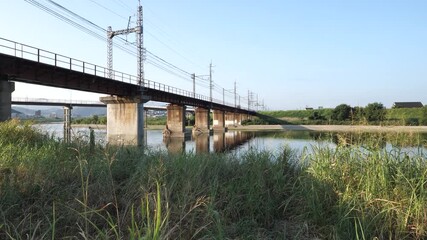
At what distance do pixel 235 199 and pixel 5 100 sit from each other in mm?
27989

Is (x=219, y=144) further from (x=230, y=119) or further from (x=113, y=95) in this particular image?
(x=230, y=119)

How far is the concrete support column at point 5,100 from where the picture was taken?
26.0 meters

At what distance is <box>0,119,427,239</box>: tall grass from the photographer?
4.16m

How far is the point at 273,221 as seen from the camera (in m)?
5.09

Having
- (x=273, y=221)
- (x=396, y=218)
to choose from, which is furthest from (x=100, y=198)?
(x=396, y=218)

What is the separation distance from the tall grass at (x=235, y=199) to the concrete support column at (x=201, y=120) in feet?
271

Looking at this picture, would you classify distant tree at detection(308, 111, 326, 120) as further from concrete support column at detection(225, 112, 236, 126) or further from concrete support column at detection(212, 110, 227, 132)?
concrete support column at detection(212, 110, 227, 132)

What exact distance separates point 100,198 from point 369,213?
421 cm

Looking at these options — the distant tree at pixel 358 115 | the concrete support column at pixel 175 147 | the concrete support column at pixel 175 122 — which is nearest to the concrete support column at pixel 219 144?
the concrete support column at pixel 175 147

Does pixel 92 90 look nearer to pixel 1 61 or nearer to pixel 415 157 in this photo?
pixel 1 61

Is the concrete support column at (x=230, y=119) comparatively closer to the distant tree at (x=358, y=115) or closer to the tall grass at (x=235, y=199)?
the distant tree at (x=358, y=115)

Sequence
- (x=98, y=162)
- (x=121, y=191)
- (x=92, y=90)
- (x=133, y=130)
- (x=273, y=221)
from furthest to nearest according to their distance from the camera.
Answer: (x=133, y=130) → (x=92, y=90) → (x=98, y=162) → (x=121, y=191) → (x=273, y=221)

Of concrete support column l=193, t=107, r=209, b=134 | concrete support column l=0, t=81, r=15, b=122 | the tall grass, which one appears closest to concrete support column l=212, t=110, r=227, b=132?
concrete support column l=193, t=107, r=209, b=134

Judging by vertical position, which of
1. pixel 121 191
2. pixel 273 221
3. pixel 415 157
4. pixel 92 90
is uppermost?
pixel 92 90
